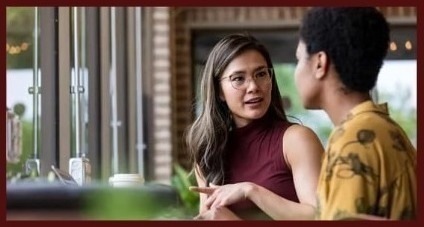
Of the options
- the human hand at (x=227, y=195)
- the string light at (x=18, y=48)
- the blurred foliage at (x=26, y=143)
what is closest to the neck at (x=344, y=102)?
the human hand at (x=227, y=195)

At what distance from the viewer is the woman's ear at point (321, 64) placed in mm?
1403

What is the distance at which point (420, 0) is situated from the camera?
151cm

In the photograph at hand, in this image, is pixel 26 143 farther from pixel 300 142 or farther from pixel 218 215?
pixel 218 215

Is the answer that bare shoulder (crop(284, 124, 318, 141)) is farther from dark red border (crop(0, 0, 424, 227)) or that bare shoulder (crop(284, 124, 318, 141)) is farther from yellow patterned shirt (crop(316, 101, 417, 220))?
yellow patterned shirt (crop(316, 101, 417, 220))

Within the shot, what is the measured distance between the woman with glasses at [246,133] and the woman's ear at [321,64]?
0.34 metres

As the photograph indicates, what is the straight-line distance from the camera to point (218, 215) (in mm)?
1475

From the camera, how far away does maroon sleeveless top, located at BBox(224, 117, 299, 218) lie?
72.4 inches

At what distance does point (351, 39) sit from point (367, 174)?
0.17 metres

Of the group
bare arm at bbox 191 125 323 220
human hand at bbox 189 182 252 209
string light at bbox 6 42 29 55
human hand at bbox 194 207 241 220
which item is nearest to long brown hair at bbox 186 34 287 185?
bare arm at bbox 191 125 323 220

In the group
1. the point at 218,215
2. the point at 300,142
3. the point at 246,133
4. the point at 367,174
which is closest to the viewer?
the point at 367,174

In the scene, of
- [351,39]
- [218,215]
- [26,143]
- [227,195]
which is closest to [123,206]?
[218,215]

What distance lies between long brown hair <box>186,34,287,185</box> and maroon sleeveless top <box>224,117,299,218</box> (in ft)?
0.06

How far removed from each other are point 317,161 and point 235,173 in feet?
0.63

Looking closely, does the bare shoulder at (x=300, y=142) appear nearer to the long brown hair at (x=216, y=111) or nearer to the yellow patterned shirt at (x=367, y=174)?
the long brown hair at (x=216, y=111)
